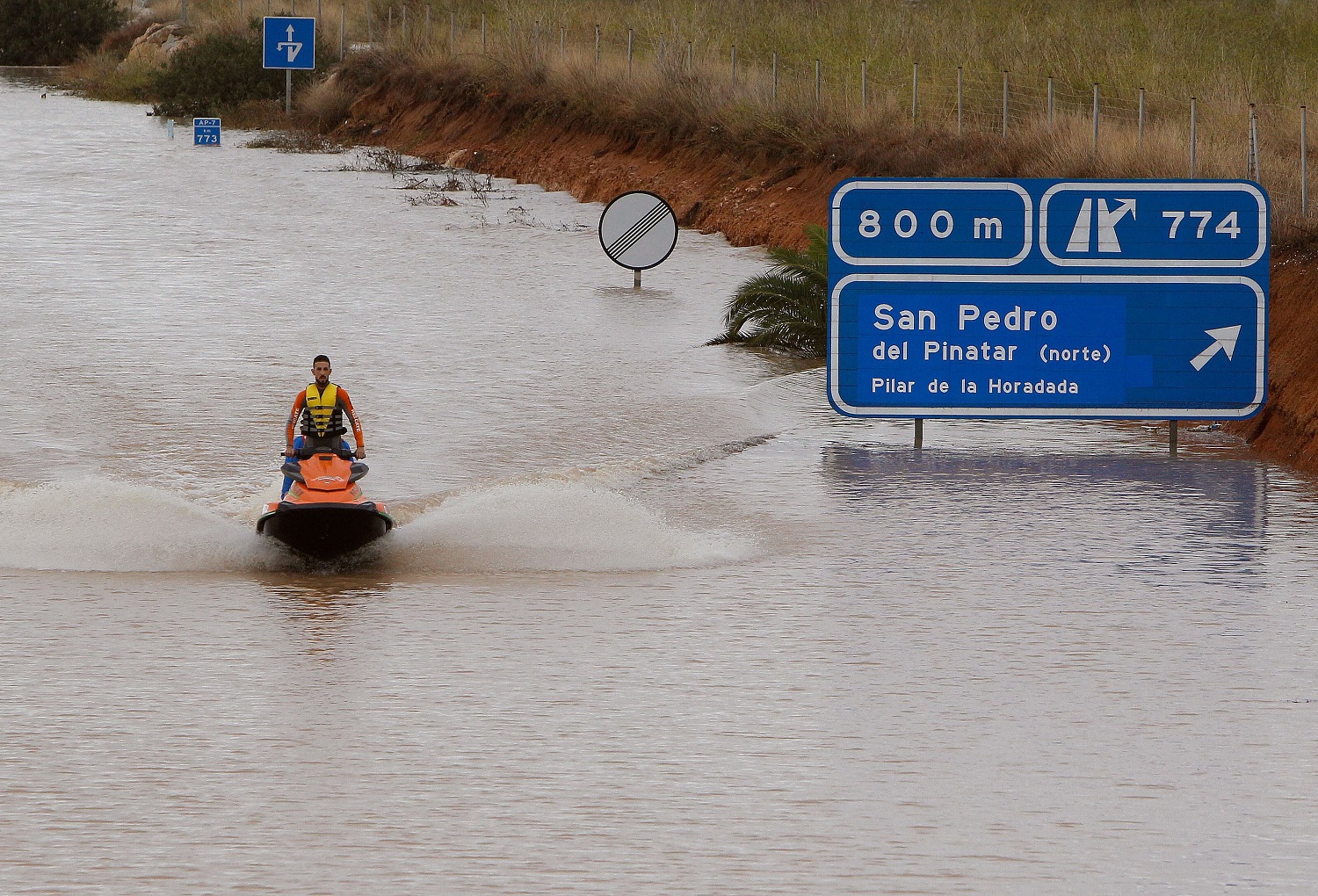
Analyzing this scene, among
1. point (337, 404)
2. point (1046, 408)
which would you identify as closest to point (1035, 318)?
point (1046, 408)

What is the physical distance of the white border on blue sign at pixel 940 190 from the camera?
53.2 ft

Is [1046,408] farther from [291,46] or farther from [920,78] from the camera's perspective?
[291,46]

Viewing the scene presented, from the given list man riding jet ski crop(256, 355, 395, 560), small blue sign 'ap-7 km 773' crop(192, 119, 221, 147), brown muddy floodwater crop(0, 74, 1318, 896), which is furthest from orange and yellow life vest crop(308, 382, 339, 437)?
small blue sign 'ap-7 km 773' crop(192, 119, 221, 147)

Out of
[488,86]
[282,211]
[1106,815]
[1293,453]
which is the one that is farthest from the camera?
[488,86]

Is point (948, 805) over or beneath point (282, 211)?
beneath

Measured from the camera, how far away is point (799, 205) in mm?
30984

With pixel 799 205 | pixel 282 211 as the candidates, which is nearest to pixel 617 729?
pixel 799 205

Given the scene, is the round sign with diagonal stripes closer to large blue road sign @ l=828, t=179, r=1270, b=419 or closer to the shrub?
large blue road sign @ l=828, t=179, r=1270, b=419

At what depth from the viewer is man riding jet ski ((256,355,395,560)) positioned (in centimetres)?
1163

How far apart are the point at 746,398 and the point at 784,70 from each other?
23.1m

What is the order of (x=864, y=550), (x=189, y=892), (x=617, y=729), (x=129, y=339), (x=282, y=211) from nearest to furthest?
(x=189, y=892) → (x=617, y=729) → (x=864, y=550) → (x=129, y=339) → (x=282, y=211)

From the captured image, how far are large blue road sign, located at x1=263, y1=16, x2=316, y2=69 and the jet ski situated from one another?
45950 mm

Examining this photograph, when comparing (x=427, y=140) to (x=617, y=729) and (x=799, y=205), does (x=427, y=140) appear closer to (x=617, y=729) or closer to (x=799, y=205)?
(x=799, y=205)

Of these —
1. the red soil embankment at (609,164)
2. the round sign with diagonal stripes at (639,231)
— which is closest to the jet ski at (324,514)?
the round sign with diagonal stripes at (639,231)
